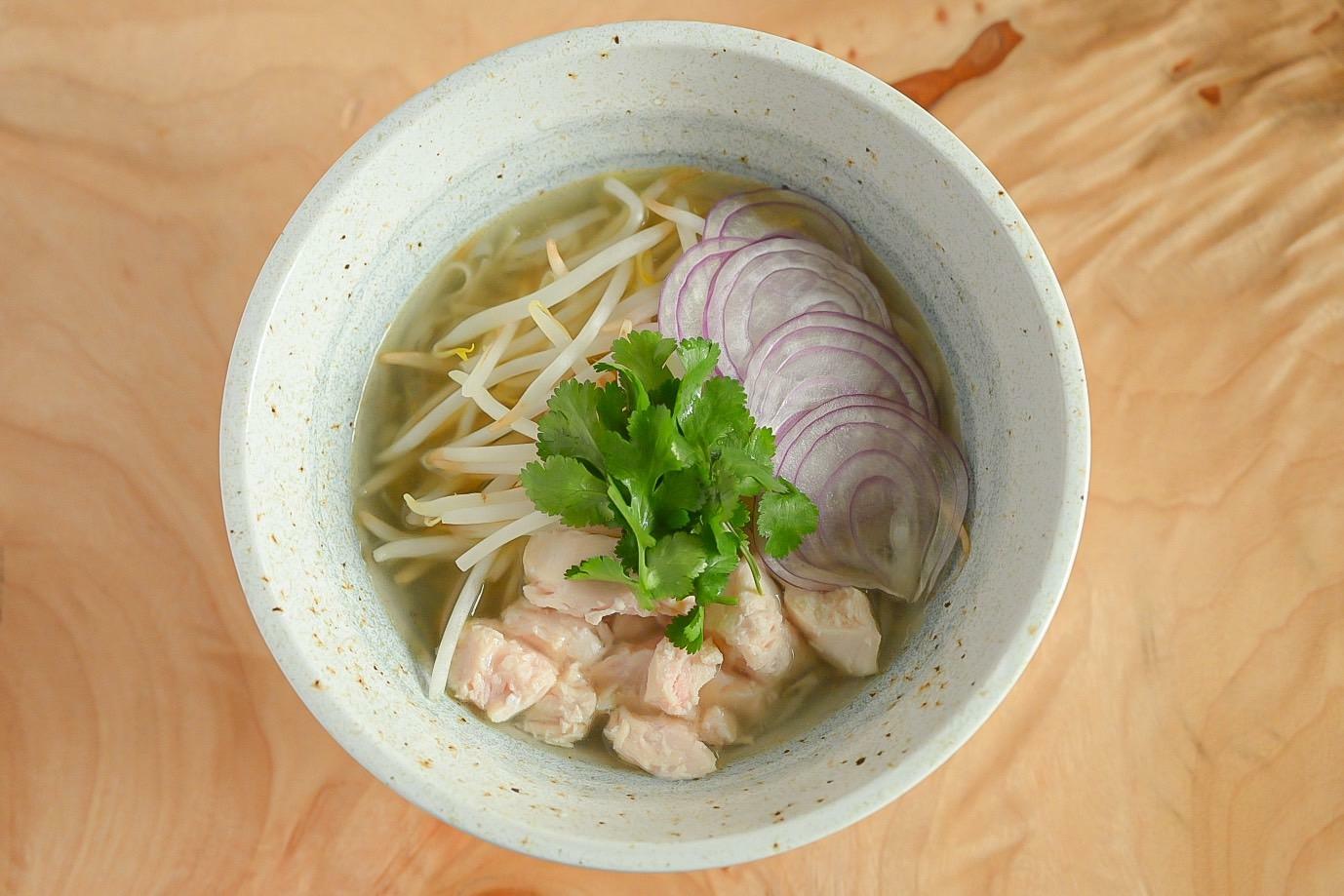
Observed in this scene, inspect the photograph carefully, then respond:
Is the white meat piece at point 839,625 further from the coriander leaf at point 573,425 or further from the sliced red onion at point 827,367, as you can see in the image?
the coriander leaf at point 573,425

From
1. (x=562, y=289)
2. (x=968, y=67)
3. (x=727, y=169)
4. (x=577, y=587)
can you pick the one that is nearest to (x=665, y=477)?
(x=577, y=587)

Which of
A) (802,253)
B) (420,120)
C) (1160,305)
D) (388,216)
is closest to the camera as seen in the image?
(420,120)

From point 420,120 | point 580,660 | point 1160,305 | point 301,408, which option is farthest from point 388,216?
point 1160,305

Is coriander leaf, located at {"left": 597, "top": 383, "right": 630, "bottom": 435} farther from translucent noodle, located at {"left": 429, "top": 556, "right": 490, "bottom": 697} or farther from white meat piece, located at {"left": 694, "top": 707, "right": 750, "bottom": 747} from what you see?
white meat piece, located at {"left": 694, "top": 707, "right": 750, "bottom": 747}

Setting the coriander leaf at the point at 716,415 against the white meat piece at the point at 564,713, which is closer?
the coriander leaf at the point at 716,415

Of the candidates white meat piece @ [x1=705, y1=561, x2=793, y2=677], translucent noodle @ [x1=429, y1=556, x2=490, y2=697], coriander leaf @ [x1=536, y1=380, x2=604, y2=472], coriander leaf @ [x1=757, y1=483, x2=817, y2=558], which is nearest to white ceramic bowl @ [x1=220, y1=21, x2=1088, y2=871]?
translucent noodle @ [x1=429, y1=556, x2=490, y2=697]

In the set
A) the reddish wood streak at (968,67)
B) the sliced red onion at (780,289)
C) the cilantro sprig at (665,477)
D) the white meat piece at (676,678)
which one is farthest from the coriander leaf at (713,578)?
the reddish wood streak at (968,67)

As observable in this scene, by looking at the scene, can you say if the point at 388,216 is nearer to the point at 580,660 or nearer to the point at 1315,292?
the point at 580,660
